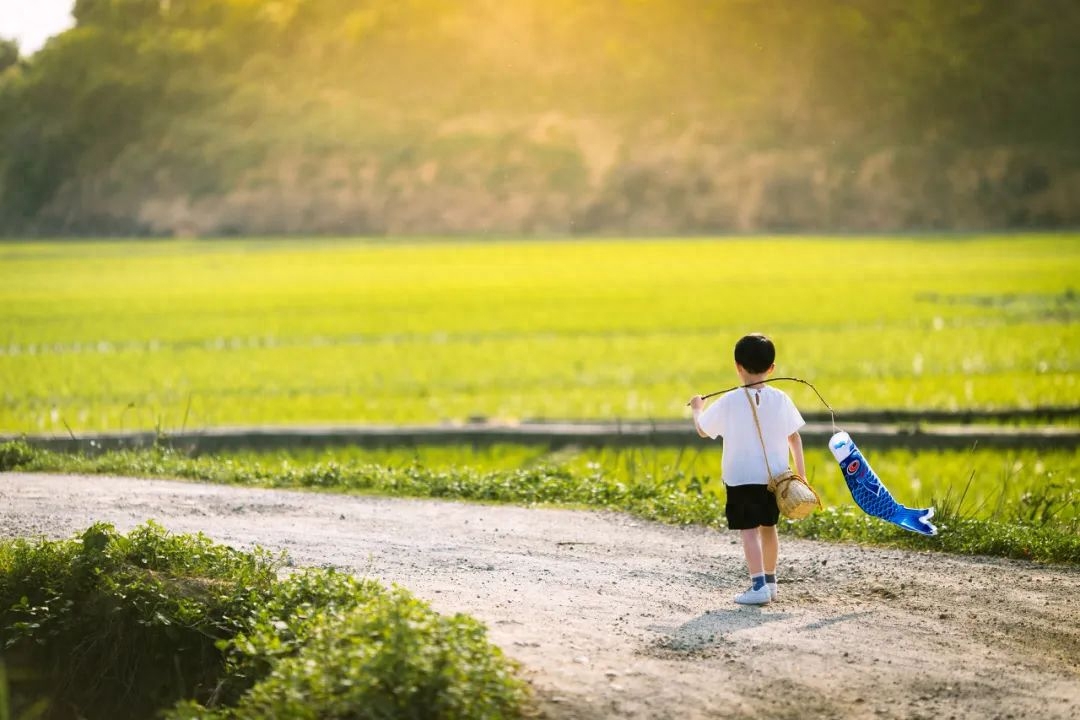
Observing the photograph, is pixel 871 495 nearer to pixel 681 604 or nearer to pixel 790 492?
pixel 790 492

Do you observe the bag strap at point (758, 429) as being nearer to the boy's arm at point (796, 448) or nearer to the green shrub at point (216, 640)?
the boy's arm at point (796, 448)

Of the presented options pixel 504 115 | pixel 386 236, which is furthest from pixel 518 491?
pixel 504 115

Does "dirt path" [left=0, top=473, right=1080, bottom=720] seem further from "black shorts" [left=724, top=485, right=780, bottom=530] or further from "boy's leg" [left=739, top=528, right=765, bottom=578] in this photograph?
"black shorts" [left=724, top=485, right=780, bottom=530]

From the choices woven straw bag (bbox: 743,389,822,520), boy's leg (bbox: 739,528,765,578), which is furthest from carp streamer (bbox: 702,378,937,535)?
boy's leg (bbox: 739,528,765,578)

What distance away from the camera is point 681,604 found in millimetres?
6730

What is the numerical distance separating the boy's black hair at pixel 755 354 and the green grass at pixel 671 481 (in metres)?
2.15

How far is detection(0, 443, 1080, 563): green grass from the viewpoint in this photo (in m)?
8.34

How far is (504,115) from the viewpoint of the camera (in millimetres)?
95312

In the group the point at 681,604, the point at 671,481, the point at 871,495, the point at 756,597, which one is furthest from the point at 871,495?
the point at 671,481

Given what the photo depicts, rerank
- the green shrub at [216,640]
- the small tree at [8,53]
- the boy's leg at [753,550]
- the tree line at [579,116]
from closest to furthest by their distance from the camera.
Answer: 1. the green shrub at [216,640]
2. the boy's leg at [753,550]
3. the small tree at [8,53]
4. the tree line at [579,116]

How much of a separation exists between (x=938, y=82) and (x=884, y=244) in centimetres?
2230

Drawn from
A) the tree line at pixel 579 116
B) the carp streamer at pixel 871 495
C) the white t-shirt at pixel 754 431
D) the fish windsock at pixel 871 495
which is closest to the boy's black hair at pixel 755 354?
the white t-shirt at pixel 754 431

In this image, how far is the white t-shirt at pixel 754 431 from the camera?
6.61 meters

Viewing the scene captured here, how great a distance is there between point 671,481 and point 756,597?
→ 127 inches
